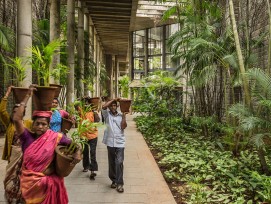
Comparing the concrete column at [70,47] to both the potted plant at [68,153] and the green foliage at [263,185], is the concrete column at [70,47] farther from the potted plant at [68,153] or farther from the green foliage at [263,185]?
the potted plant at [68,153]

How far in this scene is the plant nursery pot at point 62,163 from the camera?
2.71m

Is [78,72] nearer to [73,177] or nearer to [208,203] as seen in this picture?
[73,177]

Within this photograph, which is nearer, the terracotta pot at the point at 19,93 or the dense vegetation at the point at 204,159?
the terracotta pot at the point at 19,93

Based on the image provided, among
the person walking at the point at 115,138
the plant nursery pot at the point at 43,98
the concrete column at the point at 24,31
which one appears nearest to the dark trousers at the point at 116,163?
the person walking at the point at 115,138

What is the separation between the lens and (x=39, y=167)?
2758mm

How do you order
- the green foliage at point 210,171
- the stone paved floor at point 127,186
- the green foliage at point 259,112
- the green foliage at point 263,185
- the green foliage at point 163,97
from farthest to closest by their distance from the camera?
the green foliage at point 163,97 → the green foliage at point 259,112 → the green foliage at point 210,171 → the stone paved floor at point 127,186 → the green foliage at point 263,185

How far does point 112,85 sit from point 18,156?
34321 millimetres

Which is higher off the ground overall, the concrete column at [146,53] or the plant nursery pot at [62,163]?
the concrete column at [146,53]

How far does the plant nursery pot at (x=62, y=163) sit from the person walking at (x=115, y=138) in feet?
7.54

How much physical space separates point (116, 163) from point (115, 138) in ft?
1.29

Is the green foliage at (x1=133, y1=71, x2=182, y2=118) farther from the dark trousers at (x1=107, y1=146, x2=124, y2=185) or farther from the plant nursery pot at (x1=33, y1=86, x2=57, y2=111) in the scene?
the plant nursery pot at (x1=33, y1=86, x2=57, y2=111)

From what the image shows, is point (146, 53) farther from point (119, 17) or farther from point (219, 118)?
point (219, 118)

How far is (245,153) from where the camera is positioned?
23.7ft

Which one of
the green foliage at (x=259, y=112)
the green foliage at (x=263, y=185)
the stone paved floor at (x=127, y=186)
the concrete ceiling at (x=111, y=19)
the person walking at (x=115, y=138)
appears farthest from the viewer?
the concrete ceiling at (x=111, y=19)
